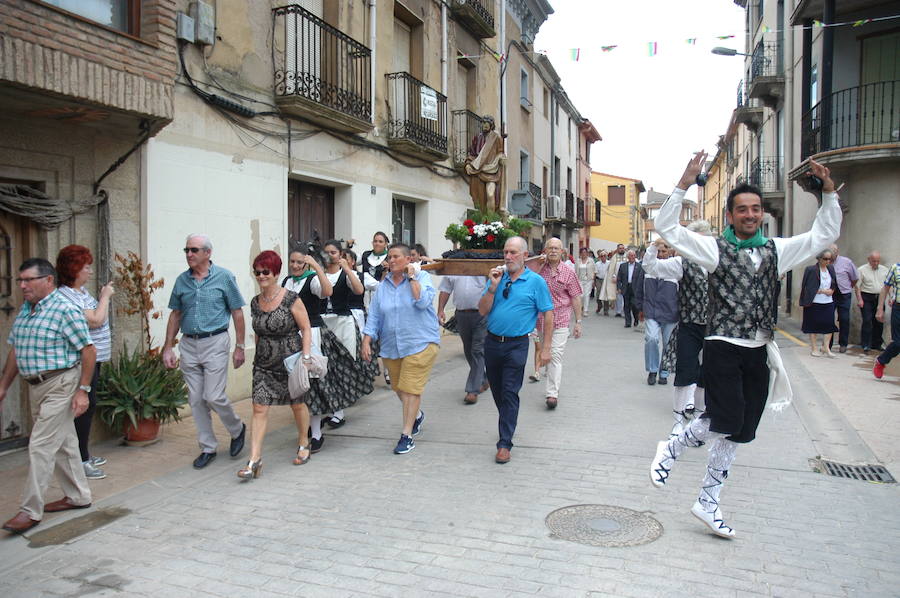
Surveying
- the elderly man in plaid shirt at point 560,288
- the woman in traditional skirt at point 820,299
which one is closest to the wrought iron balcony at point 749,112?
the woman in traditional skirt at point 820,299

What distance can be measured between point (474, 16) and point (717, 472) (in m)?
13.4

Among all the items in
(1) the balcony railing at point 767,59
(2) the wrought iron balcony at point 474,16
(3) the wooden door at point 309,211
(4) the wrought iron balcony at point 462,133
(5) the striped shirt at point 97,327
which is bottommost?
(5) the striped shirt at point 97,327

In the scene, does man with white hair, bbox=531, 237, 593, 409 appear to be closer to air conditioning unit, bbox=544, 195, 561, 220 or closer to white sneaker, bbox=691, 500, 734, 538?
white sneaker, bbox=691, 500, 734, 538

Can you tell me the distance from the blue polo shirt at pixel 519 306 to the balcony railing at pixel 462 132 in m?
9.77

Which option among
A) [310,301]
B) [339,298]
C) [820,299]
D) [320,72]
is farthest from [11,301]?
[820,299]

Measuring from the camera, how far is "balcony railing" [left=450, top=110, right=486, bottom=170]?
15.5 m

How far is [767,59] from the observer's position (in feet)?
69.4

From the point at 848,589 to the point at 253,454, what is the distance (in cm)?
397

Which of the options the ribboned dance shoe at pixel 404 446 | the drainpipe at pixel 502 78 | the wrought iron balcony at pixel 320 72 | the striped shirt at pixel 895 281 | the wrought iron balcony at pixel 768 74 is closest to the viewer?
the ribboned dance shoe at pixel 404 446

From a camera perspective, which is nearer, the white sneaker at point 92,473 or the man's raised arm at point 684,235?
the man's raised arm at point 684,235

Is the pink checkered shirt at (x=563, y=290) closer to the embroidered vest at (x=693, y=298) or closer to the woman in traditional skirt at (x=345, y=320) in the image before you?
the embroidered vest at (x=693, y=298)

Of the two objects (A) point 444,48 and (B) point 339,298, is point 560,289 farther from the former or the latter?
(A) point 444,48

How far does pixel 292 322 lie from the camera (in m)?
5.52

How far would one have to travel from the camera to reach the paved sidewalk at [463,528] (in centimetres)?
360
